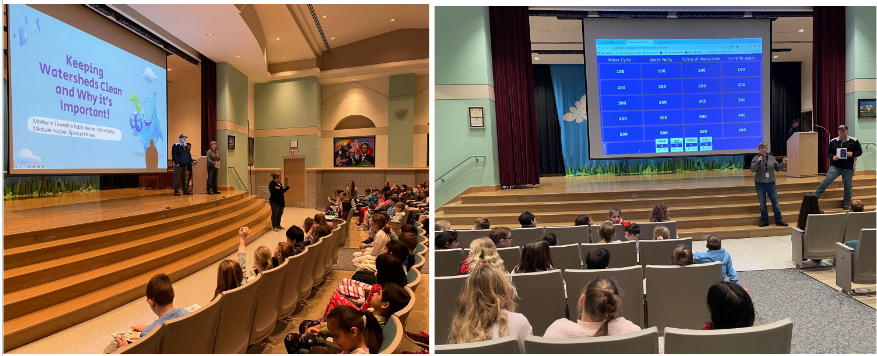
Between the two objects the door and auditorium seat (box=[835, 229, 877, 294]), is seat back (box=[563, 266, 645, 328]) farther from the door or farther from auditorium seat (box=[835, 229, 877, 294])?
the door

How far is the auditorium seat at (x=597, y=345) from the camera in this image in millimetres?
1521

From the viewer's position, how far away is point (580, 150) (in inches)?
515

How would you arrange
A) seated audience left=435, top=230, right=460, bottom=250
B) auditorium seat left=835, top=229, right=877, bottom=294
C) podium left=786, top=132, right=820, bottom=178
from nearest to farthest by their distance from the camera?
auditorium seat left=835, top=229, right=877, bottom=294
seated audience left=435, top=230, right=460, bottom=250
podium left=786, top=132, right=820, bottom=178

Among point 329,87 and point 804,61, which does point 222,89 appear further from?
point 804,61

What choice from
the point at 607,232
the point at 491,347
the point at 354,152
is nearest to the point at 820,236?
the point at 607,232

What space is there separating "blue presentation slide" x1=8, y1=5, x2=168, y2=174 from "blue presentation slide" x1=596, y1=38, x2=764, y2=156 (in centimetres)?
779

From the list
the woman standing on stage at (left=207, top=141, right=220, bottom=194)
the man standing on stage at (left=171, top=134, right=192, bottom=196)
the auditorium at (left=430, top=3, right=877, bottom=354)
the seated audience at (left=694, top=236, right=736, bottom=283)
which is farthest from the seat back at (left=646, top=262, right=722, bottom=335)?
the woman standing on stage at (left=207, top=141, right=220, bottom=194)

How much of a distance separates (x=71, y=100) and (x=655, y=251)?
23.5ft

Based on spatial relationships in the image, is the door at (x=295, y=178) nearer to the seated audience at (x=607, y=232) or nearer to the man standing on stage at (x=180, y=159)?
the man standing on stage at (x=180, y=159)

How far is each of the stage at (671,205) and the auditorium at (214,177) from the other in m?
1.28

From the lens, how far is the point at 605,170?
12.5 m

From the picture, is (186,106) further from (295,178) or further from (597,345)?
(597,345)

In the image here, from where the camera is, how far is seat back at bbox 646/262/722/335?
270 centimetres

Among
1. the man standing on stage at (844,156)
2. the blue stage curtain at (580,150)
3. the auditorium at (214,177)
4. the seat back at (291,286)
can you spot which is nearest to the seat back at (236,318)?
the auditorium at (214,177)
